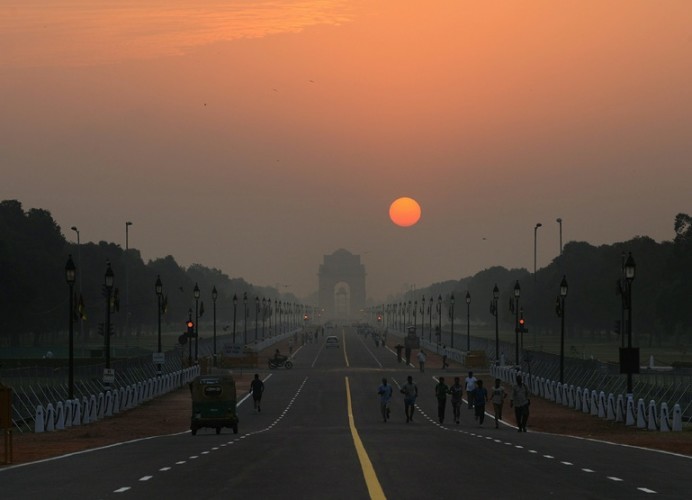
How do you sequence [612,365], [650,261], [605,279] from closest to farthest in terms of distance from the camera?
1. [612,365]
2. [650,261]
3. [605,279]

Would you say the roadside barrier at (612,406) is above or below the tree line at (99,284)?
below

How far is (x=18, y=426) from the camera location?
4416 centimetres

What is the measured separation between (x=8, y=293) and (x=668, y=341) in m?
101

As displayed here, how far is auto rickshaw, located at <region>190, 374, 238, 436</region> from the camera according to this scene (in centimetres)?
4259

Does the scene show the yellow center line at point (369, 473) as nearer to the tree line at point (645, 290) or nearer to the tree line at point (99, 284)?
the tree line at point (99, 284)

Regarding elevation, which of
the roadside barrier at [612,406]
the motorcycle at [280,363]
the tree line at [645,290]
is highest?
the tree line at [645,290]

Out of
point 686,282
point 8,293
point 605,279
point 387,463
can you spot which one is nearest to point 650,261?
point 605,279

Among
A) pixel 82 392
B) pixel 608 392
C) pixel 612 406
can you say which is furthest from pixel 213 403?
pixel 608 392

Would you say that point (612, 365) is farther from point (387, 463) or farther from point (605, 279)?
point (605, 279)

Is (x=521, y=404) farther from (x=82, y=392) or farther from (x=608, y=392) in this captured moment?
(x=82, y=392)

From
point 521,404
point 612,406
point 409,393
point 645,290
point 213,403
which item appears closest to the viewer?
point 521,404

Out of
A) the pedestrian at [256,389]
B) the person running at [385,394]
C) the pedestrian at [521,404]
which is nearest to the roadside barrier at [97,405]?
the pedestrian at [256,389]

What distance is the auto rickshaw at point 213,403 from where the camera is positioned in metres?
42.6

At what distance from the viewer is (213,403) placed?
4303 cm
